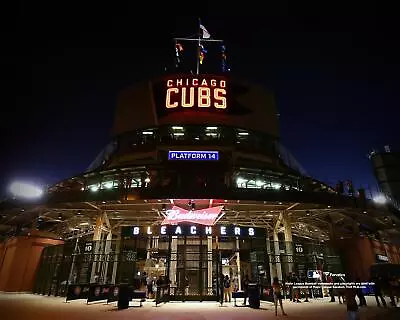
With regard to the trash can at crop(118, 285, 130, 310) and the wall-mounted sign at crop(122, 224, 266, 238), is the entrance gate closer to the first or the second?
the wall-mounted sign at crop(122, 224, 266, 238)

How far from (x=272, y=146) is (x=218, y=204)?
593 inches

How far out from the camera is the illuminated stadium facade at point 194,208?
2291 centimetres

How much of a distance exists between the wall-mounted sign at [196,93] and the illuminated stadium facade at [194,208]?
0.15 m

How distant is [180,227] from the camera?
2597 cm

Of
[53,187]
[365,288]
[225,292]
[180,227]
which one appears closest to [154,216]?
[180,227]

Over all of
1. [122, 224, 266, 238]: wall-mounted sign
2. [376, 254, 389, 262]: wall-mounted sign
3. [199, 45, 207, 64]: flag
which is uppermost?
[199, 45, 207, 64]: flag

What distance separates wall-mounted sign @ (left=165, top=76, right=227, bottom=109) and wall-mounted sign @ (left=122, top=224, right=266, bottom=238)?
14.9 meters

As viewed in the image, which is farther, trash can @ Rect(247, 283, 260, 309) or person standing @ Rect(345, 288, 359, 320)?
trash can @ Rect(247, 283, 260, 309)

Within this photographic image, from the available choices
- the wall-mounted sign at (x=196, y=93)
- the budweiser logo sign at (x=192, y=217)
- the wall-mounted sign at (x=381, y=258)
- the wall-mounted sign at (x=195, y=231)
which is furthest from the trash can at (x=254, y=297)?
the wall-mounted sign at (x=196, y=93)

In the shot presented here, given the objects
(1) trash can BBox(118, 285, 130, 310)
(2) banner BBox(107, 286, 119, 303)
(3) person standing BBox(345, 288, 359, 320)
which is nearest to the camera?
(3) person standing BBox(345, 288, 359, 320)

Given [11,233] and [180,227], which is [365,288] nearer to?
[180,227]

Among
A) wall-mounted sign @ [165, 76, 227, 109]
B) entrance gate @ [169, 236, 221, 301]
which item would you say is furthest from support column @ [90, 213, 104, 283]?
wall-mounted sign @ [165, 76, 227, 109]

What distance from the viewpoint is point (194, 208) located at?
24.4 metres

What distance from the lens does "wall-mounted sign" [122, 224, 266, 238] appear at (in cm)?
2567
